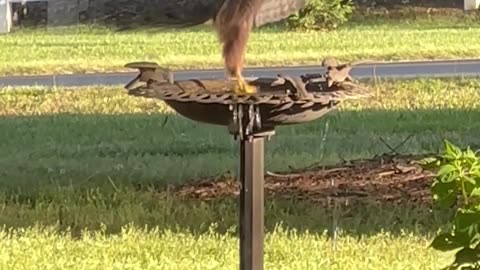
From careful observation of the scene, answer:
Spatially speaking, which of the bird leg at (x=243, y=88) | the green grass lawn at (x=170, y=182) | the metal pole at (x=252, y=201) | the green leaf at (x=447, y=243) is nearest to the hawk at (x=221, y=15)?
the bird leg at (x=243, y=88)

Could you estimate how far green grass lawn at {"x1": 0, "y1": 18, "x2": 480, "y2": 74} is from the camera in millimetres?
19016

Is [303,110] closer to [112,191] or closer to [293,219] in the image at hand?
[293,219]

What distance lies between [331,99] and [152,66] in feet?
2.27

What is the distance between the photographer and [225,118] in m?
4.21

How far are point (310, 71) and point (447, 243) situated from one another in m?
13.0

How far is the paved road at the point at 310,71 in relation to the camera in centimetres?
1678

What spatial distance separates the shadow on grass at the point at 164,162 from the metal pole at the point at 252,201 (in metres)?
2.30

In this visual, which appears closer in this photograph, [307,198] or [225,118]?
[225,118]

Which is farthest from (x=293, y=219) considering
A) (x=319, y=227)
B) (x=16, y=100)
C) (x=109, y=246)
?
(x=16, y=100)

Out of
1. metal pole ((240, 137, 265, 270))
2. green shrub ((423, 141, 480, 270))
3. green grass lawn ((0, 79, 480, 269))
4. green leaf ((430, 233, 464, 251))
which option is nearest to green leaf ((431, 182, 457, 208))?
green shrub ((423, 141, 480, 270))

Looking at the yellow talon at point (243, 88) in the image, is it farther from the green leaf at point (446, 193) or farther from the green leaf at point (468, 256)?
the green leaf at point (468, 256)

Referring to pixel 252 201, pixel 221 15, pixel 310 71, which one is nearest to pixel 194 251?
pixel 252 201

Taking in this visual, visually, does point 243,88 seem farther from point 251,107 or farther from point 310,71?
point 310,71

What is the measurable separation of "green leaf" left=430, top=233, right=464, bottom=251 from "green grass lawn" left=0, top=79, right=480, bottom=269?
162cm
